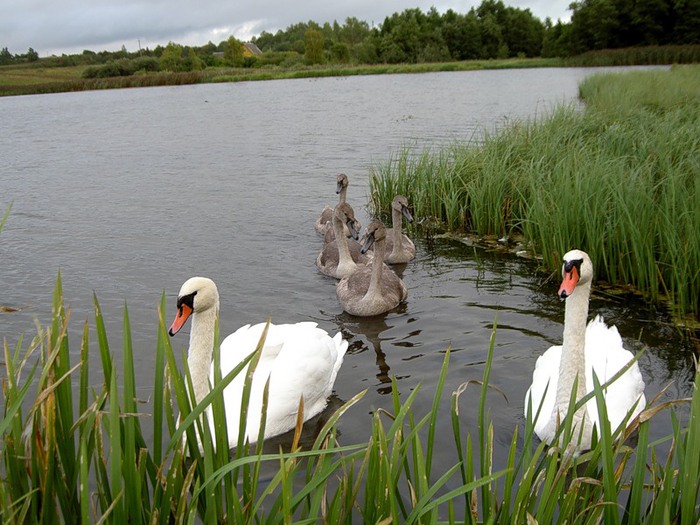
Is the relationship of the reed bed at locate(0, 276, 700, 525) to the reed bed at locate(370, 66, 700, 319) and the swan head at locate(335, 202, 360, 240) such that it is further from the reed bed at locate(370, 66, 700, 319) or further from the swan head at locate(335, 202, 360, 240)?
the swan head at locate(335, 202, 360, 240)

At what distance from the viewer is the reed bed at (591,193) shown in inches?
243

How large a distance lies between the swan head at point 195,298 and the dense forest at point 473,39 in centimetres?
6201

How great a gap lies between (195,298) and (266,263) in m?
4.54

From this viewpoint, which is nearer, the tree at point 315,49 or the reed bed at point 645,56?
the reed bed at point 645,56

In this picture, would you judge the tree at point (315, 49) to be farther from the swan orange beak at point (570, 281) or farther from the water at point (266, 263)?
the swan orange beak at point (570, 281)

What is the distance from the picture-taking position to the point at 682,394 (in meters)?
4.91

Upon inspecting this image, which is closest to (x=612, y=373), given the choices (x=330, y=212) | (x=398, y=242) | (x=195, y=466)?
(x=195, y=466)

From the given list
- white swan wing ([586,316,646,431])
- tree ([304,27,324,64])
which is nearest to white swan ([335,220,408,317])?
white swan wing ([586,316,646,431])

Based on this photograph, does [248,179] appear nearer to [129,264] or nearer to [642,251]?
[129,264]

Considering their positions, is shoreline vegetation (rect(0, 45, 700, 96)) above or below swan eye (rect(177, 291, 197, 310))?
above

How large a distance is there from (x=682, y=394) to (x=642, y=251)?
1639 millimetres

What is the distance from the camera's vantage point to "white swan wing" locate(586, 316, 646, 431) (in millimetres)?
4199

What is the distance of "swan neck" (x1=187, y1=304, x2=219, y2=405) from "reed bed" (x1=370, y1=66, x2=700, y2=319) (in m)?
3.74

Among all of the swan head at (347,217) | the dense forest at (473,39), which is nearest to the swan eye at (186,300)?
the swan head at (347,217)
